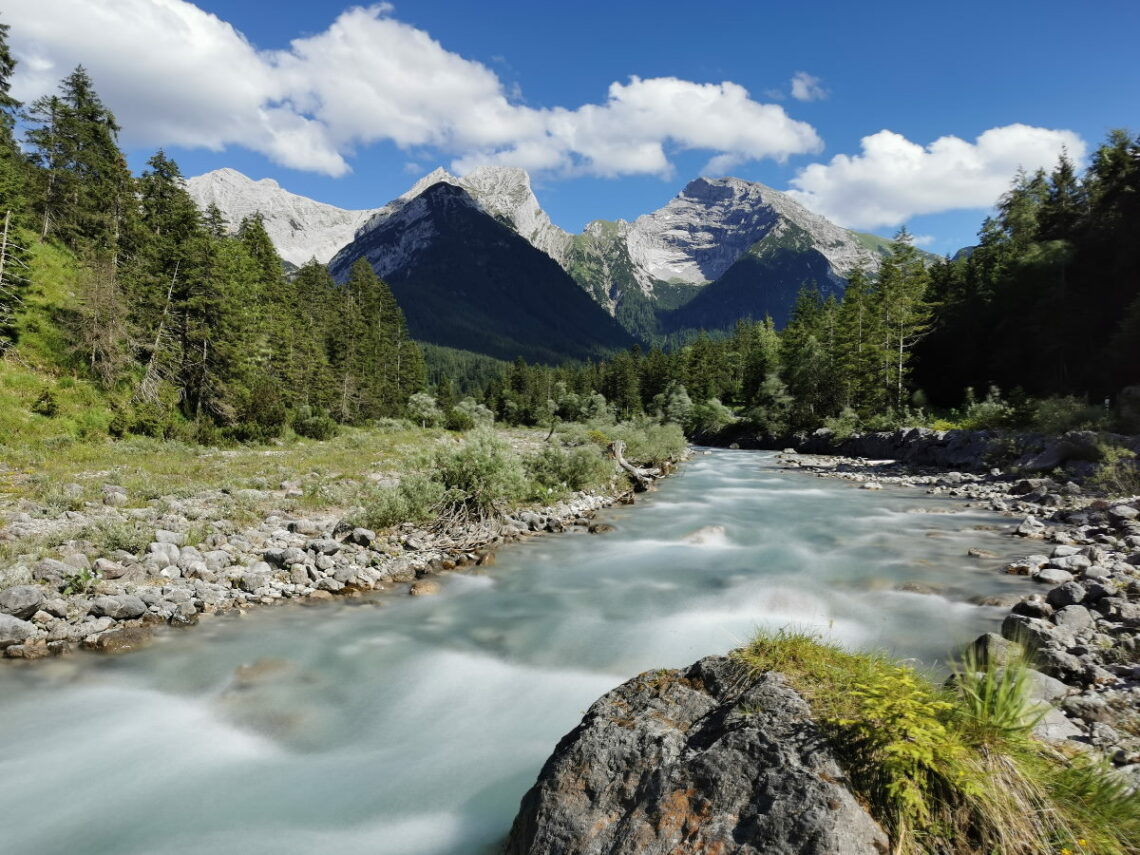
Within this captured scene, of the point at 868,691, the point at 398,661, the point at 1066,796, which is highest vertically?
the point at 868,691

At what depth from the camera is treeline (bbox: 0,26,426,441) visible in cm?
3116

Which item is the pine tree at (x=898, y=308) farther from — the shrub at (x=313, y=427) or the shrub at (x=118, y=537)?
the shrub at (x=118, y=537)

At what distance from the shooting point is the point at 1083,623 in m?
8.41

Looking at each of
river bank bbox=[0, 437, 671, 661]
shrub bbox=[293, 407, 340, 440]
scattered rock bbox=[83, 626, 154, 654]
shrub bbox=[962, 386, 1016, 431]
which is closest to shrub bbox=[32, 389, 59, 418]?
river bank bbox=[0, 437, 671, 661]

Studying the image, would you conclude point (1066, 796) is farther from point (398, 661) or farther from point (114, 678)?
point (114, 678)

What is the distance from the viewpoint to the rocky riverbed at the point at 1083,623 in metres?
5.65

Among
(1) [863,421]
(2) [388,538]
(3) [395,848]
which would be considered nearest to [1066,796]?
(3) [395,848]

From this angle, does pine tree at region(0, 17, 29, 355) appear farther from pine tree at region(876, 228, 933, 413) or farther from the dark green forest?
pine tree at region(876, 228, 933, 413)

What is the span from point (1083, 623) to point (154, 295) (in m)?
43.5

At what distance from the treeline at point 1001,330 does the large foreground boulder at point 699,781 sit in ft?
99.7

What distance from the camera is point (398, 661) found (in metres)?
9.73

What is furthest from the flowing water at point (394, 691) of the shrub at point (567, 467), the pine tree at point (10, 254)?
the pine tree at point (10, 254)

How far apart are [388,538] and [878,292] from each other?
53.2 meters

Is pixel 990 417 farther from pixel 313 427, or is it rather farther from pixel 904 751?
pixel 313 427
